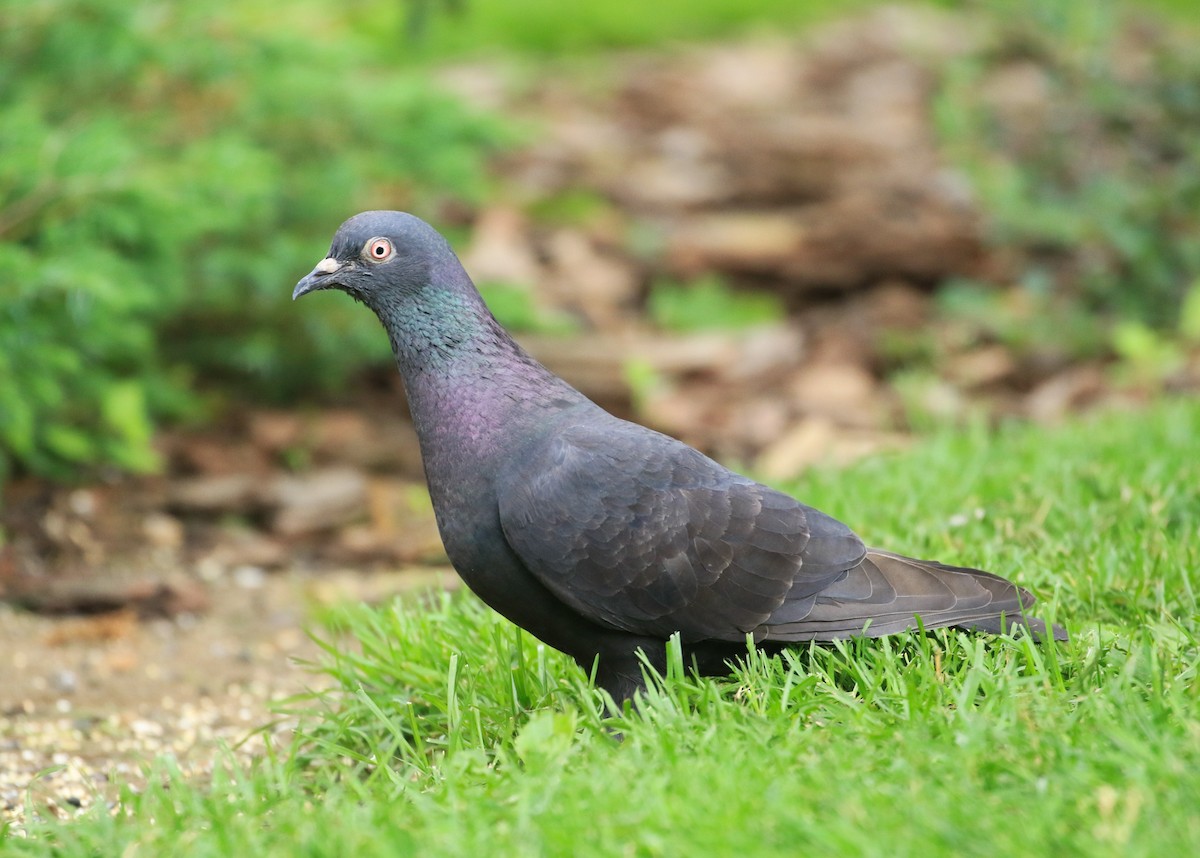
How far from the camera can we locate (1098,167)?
27.6ft

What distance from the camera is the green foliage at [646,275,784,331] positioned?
8.16m

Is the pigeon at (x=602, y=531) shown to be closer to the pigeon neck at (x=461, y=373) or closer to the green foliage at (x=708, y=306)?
the pigeon neck at (x=461, y=373)

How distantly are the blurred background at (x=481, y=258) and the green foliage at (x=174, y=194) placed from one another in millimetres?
18

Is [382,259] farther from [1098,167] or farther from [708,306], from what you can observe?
[1098,167]

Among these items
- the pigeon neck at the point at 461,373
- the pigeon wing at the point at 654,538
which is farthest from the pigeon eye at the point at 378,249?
the pigeon wing at the point at 654,538

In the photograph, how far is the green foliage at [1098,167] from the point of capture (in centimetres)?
778

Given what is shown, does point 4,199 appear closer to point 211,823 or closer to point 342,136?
point 342,136

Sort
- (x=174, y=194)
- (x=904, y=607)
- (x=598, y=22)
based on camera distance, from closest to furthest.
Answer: (x=904, y=607), (x=174, y=194), (x=598, y=22)

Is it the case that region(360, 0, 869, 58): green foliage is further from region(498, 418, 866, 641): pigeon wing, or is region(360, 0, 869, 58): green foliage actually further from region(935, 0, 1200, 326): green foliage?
region(498, 418, 866, 641): pigeon wing

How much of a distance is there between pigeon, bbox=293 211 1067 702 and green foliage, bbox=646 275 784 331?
4.72 m

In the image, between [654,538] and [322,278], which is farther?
[322,278]

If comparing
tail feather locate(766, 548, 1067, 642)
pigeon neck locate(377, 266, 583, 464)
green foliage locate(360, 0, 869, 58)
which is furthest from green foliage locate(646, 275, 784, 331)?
tail feather locate(766, 548, 1067, 642)

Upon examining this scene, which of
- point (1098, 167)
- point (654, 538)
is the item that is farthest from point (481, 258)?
point (654, 538)

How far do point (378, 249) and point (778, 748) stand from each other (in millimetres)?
1662
